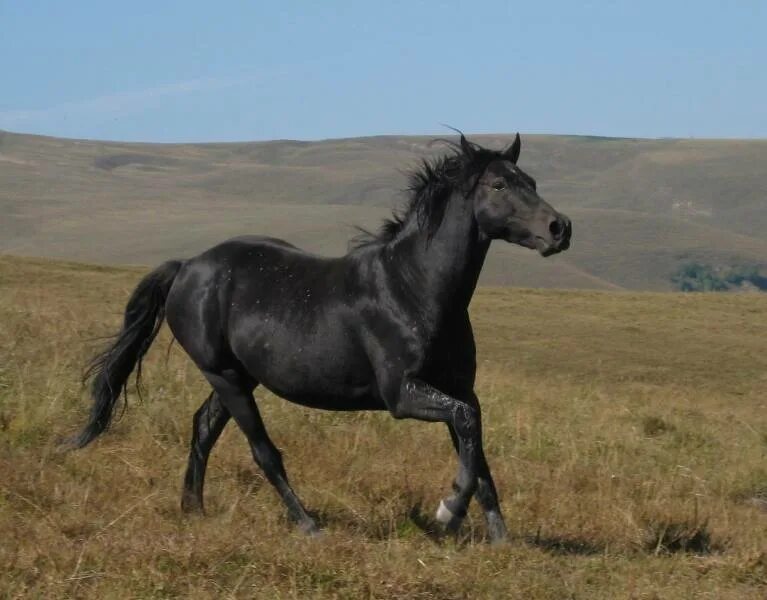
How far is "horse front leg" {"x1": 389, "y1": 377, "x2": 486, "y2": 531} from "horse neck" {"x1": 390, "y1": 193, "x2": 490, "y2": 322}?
436 mm

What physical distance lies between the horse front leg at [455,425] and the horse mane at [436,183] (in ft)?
3.00

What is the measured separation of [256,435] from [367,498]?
77cm

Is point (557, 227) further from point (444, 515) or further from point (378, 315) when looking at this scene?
point (444, 515)

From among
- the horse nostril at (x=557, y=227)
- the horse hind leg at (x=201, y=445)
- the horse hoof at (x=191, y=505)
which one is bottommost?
the horse hoof at (x=191, y=505)

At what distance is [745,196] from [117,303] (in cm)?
18484

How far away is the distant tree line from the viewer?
A: 124m

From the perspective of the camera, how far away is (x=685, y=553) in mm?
6676

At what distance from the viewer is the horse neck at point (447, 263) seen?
6852mm

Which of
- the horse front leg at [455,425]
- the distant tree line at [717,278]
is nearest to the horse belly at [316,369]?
the horse front leg at [455,425]

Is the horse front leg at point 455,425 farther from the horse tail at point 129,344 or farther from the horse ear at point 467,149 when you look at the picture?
the horse tail at point 129,344

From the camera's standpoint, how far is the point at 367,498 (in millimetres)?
7691

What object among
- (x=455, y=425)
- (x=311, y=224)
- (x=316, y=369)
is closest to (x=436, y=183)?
(x=316, y=369)

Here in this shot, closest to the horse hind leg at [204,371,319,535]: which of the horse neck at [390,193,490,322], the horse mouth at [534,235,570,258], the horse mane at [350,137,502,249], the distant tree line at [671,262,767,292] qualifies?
the horse mane at [350,137,502,249]

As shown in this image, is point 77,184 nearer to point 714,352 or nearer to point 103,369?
point 714,352
